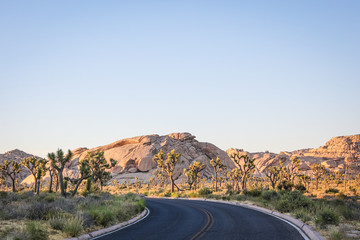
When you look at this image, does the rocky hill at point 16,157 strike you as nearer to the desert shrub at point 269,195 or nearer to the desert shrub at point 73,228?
the desert shrub at point 269,195

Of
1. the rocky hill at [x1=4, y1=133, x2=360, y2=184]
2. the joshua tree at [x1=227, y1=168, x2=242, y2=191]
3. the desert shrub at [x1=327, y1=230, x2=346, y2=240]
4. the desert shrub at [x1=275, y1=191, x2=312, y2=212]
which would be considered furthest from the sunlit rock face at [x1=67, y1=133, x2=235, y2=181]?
the desert shrub at [x1=327, y1=230, x2=346, y2=240]

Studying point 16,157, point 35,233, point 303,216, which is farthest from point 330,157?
point 35,233

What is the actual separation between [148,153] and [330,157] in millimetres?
101145

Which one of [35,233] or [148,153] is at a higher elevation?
[148,153]

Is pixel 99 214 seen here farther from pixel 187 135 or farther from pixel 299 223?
pixel 187 135

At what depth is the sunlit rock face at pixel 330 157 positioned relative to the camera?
490 ft

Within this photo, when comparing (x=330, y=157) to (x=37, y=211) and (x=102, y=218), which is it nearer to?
(x=102, y=218)

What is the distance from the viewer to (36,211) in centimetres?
1534

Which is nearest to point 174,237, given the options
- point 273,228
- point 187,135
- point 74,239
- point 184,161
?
point 74,239

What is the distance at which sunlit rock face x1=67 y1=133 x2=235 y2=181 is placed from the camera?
120188mm

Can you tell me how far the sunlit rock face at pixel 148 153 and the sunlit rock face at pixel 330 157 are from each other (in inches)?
623

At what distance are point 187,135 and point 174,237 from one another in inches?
5365

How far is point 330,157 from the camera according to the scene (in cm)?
16638

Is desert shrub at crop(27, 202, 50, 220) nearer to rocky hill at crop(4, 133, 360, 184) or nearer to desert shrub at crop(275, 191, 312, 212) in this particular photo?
desert shrub at crop(275, 191, 312, 212)
